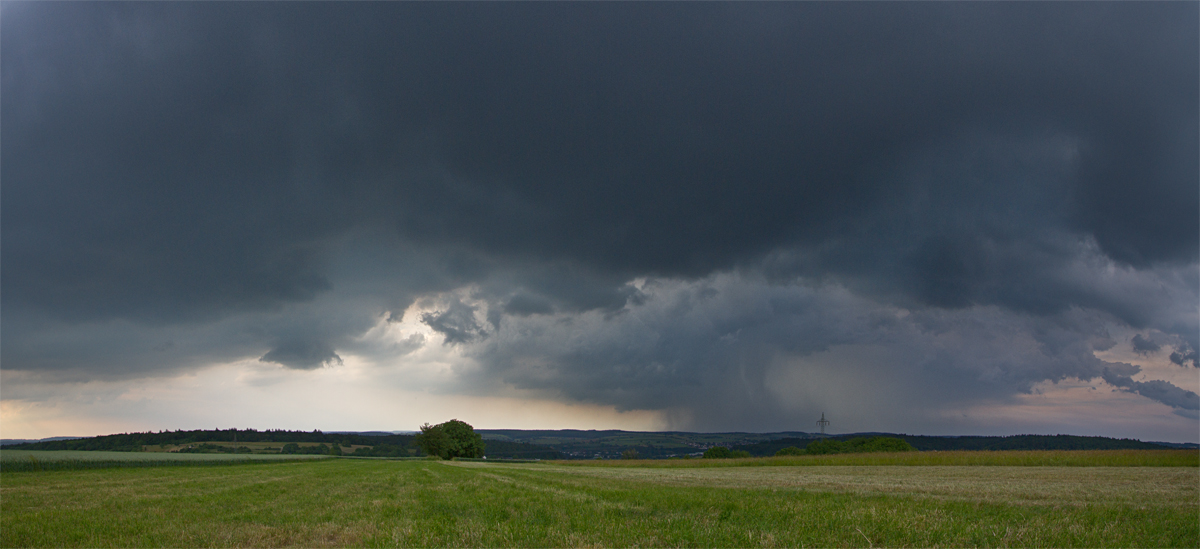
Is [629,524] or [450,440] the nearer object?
[629,524]

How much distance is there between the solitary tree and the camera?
162375 mm

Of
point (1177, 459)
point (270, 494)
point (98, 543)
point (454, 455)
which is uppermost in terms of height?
point (98, 543)

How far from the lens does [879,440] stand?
6068 inches

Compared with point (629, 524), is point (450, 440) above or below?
below

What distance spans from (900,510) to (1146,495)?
40.5 ft

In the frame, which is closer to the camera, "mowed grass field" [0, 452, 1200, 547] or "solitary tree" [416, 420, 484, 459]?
"mowed grass field" [0, 452, 1200, 547]

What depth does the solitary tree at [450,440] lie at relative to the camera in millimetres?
162375

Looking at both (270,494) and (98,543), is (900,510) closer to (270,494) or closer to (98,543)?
(98,543)

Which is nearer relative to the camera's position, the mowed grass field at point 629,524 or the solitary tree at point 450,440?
the mowed grass field at point 629,524

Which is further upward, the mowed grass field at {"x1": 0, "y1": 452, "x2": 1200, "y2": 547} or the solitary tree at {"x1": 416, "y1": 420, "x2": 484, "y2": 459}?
the mowed grass field at {"x1": 0, "y1": 452, "x2": 1200, "y2": 547}

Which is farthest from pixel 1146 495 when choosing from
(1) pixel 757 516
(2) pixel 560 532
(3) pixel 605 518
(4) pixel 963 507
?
(2) pixel 560 532

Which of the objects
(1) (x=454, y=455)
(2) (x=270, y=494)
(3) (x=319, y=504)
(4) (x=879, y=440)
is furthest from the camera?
(1) (x=454, y=455)

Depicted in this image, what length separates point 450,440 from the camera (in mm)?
163500

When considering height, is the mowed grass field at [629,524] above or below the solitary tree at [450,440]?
above
